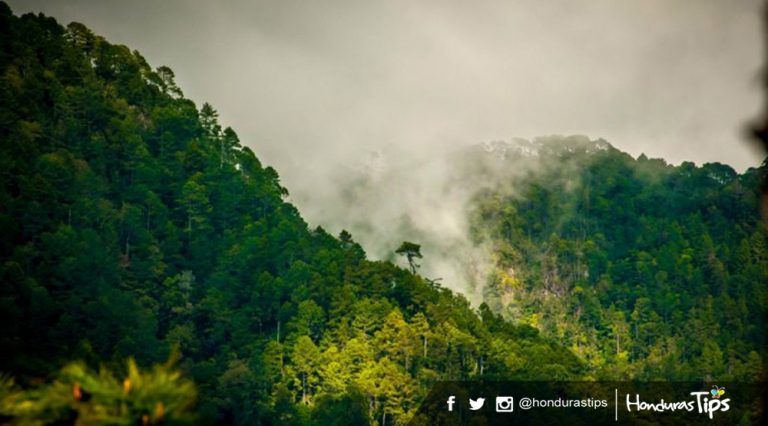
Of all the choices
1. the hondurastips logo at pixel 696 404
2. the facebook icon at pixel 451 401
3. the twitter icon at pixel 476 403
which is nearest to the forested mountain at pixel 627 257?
the hondurastips logo at pixel 696 404

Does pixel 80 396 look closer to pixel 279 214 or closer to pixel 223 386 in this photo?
pixel 223 386

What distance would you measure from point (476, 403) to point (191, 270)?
30039 millimetres

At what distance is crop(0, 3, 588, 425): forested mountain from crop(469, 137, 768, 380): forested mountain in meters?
26.2

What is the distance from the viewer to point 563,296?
12662cm

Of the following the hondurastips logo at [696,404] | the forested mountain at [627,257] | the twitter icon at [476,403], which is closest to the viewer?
the twitter icon at [476,403]

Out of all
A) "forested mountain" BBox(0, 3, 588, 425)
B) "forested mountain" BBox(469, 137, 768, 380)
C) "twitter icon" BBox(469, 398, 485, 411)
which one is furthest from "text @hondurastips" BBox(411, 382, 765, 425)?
"forested mountain" BBox(469, 137, 768, 380)

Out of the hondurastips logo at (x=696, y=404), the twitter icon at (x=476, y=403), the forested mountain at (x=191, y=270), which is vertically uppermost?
the forested mountain at (x=191, y=270)

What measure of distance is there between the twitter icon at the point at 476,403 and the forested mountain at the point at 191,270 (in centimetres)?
445

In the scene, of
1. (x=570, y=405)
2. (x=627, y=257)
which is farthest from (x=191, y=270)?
(x=627, y=257)

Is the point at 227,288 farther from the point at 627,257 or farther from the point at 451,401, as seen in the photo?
the point at 627,257

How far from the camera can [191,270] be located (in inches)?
3196

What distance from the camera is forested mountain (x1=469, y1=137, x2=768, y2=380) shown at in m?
111

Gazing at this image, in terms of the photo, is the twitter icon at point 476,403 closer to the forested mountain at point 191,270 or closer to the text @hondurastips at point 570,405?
the text @hondurastips at point 570,405

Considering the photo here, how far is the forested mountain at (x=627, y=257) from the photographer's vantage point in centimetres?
11125
